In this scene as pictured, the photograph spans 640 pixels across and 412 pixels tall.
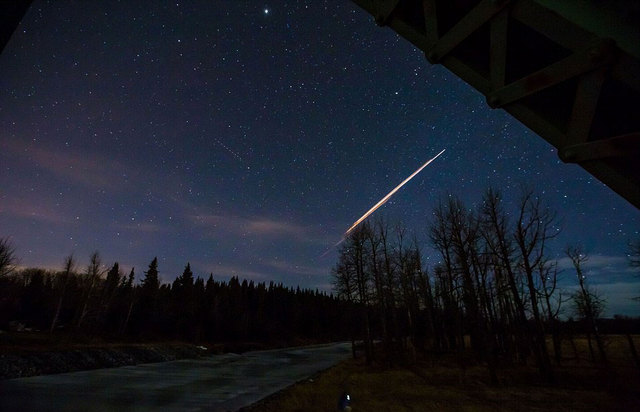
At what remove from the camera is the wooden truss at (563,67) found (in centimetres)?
133

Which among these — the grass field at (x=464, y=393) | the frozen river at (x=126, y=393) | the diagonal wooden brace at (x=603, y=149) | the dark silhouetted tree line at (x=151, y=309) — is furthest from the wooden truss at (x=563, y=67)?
the dark silhouetted tree line at (x=151, y=309)

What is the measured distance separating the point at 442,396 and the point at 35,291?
7569cm

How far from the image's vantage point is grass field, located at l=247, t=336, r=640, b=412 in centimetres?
1303

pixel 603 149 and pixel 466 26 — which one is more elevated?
pixel 466 26

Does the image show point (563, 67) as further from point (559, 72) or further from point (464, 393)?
point (464, 393)

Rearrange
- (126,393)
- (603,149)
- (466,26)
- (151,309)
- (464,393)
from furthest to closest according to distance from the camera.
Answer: (151,309) < (464,393) < (126,393) < (466,26) < (603,149)

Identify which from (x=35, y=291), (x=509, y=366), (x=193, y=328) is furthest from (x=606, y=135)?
(x=35, y=291)

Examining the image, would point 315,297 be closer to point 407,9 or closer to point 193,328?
point 193,328

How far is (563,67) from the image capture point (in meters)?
1.52

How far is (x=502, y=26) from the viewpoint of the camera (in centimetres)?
174

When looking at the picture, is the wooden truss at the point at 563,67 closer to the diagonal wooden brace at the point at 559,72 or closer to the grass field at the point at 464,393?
the diagonal wooden brace at the point at 559,72

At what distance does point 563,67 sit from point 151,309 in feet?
247

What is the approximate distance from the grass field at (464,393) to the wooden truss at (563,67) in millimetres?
13007

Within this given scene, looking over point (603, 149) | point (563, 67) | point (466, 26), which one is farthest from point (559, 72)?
point (466, 26)
